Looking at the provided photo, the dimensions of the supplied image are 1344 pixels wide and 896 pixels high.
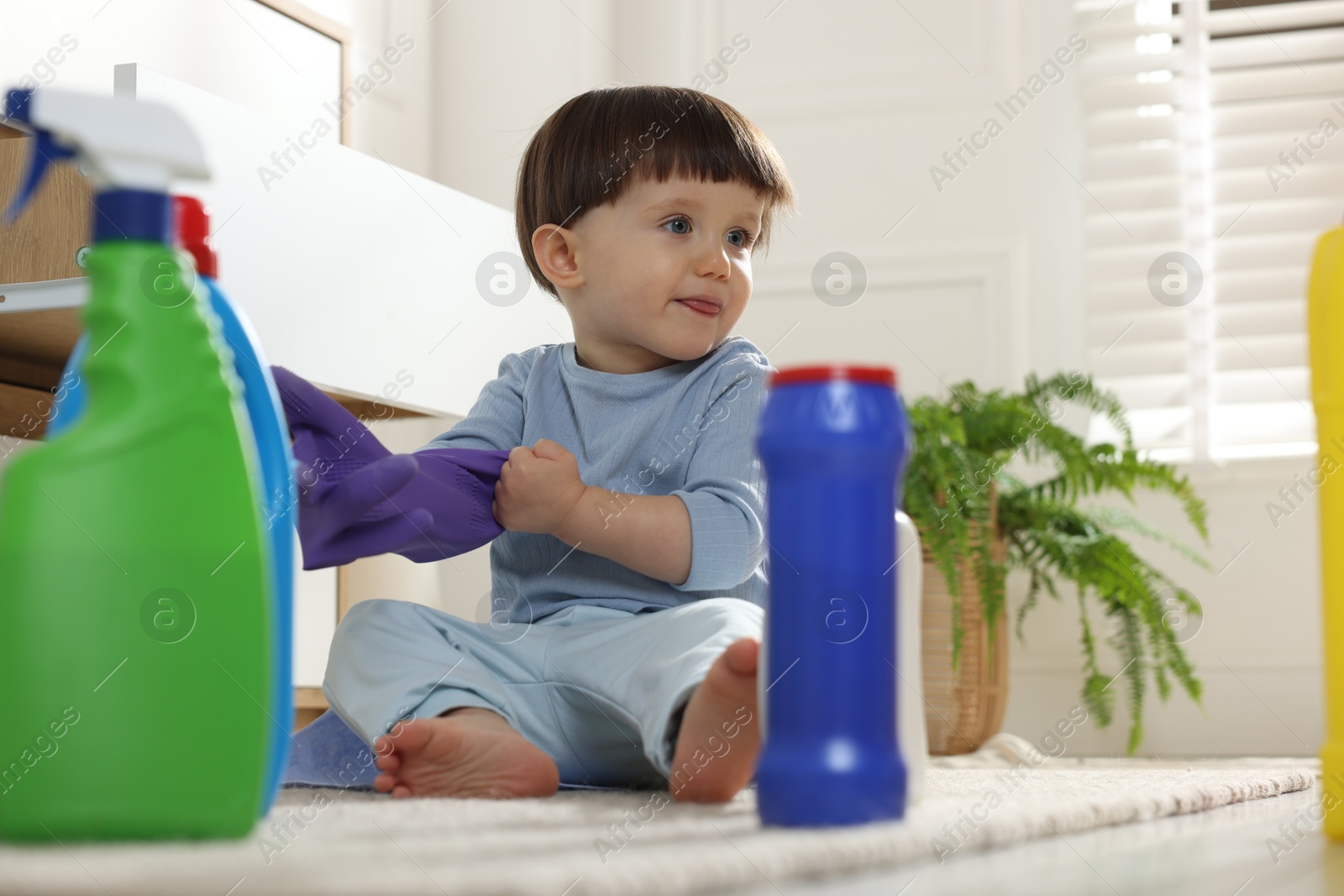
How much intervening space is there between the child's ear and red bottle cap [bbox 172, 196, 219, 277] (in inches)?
19.1

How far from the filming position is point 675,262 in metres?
1.04

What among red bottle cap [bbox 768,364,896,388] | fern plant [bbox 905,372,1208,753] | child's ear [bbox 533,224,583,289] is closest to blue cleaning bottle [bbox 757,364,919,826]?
red bottle cap [bbox 768,364,896,388]

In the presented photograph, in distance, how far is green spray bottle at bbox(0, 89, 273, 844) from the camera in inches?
18.3

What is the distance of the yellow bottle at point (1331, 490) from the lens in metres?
0.58

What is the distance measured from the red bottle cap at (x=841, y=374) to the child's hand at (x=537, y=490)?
1.13 ft

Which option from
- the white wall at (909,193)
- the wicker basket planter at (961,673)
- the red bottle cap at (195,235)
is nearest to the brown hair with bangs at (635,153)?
the red bottle cap at (195,235)

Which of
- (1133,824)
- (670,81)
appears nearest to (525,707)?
(1133,824)

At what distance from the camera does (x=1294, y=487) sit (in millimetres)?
1968

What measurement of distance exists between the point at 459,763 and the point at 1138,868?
15.6 inches

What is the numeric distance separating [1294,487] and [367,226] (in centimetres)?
139

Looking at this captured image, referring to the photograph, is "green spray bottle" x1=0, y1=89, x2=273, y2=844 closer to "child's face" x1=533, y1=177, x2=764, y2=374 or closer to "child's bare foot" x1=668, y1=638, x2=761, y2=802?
"child's bare foot" x1=668, y1=638, x2=761, y2=802

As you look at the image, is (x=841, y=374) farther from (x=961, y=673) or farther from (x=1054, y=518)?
(x=1054, y=518)

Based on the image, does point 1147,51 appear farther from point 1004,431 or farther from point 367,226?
point 367,226

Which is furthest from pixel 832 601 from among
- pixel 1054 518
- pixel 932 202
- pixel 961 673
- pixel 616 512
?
pixel 932 202
